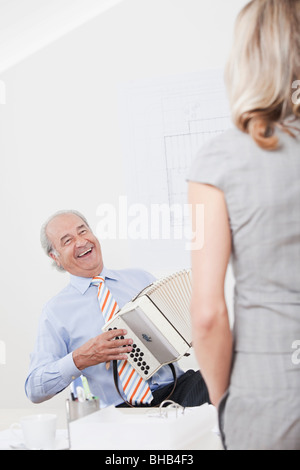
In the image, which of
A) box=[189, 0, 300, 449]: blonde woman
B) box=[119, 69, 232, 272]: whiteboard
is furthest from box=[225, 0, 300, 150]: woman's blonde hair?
box=[119, 69, 232, 272]: whiteboard

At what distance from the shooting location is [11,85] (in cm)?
350

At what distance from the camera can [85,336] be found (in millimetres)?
2635

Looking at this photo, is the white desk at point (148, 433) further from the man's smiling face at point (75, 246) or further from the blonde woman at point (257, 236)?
the man's smiling face at point (75, 246)

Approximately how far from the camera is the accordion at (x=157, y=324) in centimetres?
235

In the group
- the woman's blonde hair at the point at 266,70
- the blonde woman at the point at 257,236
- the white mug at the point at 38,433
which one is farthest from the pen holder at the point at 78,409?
the woman's blonde hair at the point at 266,70

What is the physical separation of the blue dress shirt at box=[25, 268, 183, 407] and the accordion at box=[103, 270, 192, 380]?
0.18 meters

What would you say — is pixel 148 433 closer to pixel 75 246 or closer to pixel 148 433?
pixel 148 433

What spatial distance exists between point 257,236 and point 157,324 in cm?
131

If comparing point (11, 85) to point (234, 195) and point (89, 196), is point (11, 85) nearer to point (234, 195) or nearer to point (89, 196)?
point (89, 196)

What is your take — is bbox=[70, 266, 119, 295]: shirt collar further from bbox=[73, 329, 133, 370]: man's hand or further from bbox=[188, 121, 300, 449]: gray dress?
bbox=[188, 121, 300, 449]: gray dress

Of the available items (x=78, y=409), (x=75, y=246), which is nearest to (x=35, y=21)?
(x=75, y=246)

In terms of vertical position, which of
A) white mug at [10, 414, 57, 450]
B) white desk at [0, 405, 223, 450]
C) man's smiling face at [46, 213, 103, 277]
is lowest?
white mug at [10, 414, 57, 450]

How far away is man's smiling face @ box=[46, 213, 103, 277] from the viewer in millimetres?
2741

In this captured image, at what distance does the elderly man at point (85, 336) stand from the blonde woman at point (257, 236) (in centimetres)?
131
